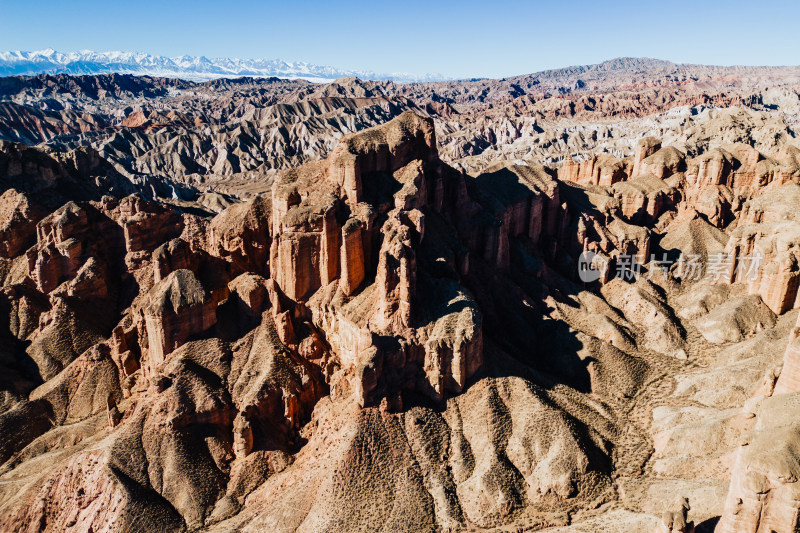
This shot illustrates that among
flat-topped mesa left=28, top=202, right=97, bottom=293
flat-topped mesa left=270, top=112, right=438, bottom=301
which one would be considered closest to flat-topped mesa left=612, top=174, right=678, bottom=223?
flat-topped mesa left=270, top=112, right=438, bottom=301

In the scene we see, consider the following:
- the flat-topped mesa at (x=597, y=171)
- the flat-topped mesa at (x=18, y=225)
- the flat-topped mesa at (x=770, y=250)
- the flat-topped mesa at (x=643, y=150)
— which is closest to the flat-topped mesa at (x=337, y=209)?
the flat-topped mesa at (x=18, y=225)

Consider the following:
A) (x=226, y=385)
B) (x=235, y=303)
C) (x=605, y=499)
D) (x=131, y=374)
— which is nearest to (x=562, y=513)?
(x=605, y=499)

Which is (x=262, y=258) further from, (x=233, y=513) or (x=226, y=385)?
(x=233, y=513)

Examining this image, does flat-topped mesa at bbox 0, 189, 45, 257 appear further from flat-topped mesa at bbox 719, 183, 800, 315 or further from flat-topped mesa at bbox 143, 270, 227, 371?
flat-topped mesa at bbox 719, 183, 800, 315

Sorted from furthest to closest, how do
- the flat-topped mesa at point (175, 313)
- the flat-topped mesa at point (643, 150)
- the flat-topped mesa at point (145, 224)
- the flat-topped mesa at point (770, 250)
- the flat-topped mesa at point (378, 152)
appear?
the flat-topped mesa at point (643, 150) → the flat-topped mesa at point (145, 224) → the flat-topped mesa at point (770, 250) → the flat-topped mesa at point (378, 152) → the flat-topped mesa at point (175, 313)

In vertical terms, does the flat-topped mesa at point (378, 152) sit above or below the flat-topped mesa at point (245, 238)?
above

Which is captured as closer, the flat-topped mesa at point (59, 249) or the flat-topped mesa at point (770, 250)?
the flat-topped mesa at point (770, 250)

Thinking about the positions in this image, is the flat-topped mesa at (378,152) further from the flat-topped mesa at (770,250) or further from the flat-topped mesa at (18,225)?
the flat-topped mesa at (18,225)

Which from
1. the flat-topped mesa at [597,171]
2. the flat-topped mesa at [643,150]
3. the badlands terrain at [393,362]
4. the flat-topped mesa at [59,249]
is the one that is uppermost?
the flat-topped mesa at [643,150]

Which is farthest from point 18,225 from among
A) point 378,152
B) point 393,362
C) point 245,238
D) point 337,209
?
point 393,362

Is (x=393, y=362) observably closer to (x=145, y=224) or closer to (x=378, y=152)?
(x=378, y=152)
